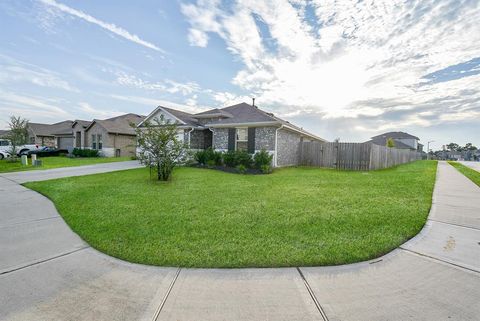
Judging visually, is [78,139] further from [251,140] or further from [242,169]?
[242,169]

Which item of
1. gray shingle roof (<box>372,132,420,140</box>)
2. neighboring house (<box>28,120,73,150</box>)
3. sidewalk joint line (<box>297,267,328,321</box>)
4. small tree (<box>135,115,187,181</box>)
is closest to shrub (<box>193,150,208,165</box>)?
small tree (<box>135,115,187,181</box>)

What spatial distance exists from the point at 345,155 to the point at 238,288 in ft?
50.4

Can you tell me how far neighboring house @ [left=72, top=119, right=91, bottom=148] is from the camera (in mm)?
26953

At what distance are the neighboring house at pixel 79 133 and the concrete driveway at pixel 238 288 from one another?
28.6 m

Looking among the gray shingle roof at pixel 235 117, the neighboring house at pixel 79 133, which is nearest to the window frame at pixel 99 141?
the neighboring house at pixel 79 133

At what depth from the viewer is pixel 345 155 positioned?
15555mm

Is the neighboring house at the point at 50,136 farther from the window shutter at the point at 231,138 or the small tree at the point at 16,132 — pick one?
the window shutter at the point at 231,138

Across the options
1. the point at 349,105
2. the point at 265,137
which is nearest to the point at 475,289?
the point at 265,137

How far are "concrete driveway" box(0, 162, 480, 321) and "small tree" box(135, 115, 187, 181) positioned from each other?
19.3 ft

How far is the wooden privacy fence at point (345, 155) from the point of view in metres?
14.9

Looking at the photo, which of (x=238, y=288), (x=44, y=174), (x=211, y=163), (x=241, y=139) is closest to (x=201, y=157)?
(x=211, y=163)

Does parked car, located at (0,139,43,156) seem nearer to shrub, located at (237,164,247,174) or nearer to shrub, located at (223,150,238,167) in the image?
shrub, located at (223,150,238,167)

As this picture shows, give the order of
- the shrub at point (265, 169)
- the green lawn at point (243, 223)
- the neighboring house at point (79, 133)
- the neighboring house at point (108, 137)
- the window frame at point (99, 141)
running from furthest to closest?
the neighboring house at point (79, 133)
the window frame at point (99, 141)
the neighboring house at point (108, 137)
the shrub at point (265, 169)
the green lawn at point (243, 223)

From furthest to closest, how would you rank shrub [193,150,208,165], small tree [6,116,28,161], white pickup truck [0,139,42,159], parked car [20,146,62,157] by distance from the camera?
parked car [20,146,62,157] → white pickup truck [0,139,42,159] → small tree [6,116,28,161] → shrub [193,150,208,165]
